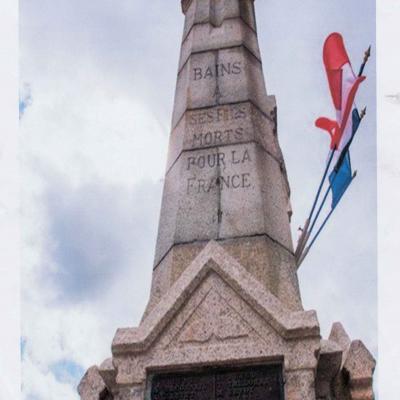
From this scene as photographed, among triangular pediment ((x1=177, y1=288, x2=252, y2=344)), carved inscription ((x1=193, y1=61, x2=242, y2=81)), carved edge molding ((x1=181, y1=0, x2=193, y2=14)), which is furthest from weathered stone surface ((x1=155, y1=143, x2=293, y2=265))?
carved edge molding ((x1=181, y1=0, x2=193, y2=14))

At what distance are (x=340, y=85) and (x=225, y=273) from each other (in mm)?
2713

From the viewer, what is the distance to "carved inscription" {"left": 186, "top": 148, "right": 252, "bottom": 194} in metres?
7.95

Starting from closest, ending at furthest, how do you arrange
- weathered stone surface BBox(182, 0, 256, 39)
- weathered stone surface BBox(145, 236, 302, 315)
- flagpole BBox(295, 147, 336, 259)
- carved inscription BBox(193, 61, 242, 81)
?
weathered stone surface BBox(145, 236, 302, 315), flagpole BBox(295, 147, 336, 259), carved inscription BBox(193, 61, 242, 81), weathered stone surface BBox(182, 0, 256, 39)

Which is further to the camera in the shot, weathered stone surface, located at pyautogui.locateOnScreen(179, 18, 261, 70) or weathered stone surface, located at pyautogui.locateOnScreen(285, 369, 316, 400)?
weathered stone surface, located at pyautogui.locateOnScreen(179, 18, 261, 70)

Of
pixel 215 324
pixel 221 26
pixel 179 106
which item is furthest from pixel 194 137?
pixel 215 324

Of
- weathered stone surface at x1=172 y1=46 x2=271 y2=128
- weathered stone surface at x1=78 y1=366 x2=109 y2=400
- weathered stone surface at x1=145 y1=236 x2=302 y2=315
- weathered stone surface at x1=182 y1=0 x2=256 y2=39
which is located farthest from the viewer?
weathered stone surface at x1=182 y1=0 x2=256 y2=39

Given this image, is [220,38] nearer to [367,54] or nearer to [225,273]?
[367,54]

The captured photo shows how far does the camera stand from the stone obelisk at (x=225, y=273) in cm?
637

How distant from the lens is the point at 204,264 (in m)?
6.95

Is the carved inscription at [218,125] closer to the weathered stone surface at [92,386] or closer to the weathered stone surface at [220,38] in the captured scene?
the weathered stone surface at [220,38]

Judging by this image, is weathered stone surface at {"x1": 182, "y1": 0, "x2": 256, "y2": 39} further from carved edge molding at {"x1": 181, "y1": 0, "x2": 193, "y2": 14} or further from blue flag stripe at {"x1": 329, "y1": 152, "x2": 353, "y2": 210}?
blue flag stripe at {"x1": 329, "y1": 152, "x2": 353, "y2": 210}

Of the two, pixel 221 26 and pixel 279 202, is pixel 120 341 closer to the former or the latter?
pixel 279 202

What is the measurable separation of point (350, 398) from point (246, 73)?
3.89 metres

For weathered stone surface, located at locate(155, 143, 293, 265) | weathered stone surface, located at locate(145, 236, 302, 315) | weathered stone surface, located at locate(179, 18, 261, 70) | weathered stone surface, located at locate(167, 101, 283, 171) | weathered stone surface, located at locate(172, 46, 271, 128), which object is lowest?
weathered stone surface, located at locate(145, 236, 302, 315)
